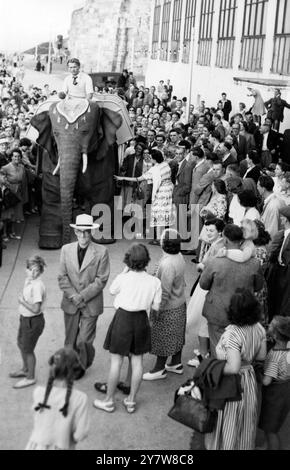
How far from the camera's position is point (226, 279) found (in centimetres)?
650

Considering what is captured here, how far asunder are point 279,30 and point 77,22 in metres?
53.9

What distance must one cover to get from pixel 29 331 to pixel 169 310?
135cm

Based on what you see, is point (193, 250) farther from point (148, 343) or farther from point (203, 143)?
point (148, 343)

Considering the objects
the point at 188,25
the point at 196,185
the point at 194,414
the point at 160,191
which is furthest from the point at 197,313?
the point at 188,25

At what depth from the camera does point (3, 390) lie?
6.64 metres

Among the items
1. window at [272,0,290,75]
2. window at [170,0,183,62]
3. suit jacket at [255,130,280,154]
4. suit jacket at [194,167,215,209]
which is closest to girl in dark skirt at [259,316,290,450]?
suit jacket at [194,167,215,209]

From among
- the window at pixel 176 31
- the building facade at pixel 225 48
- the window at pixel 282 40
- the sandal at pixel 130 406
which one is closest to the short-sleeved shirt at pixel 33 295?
the sandal at pixel 130 406

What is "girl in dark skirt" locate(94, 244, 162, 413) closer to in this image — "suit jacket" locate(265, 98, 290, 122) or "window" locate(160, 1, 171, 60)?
"suit jacket" locate(265, 98, 290, 122)

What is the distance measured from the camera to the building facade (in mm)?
21016

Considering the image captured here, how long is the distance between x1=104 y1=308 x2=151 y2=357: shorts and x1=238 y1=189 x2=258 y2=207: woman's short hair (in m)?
2.30

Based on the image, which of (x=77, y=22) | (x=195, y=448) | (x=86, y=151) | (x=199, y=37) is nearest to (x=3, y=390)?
(x=195, y=448)

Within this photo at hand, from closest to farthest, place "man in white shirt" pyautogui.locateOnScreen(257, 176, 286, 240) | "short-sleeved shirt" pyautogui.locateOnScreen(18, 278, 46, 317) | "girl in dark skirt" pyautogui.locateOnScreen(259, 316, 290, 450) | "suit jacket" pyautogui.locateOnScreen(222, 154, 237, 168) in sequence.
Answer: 1. "girl in dark skirt" pyautogui.locateOnScreen(259, 316, 290, 450)
2. "short-sleeved shirt" pyautogui.locateOnScreen(18, 278, 46, 317)
3. "man in white shirt" pyautogui.locateOnScreen(257, 176, 286, 240)
4. "suit jacket" pyautogui.locateOnScreen(222, 154, 237, 168)

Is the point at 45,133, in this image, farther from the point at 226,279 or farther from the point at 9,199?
the point at 226,279

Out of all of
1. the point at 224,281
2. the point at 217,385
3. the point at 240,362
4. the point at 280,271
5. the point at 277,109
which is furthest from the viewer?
the point at 277,109
